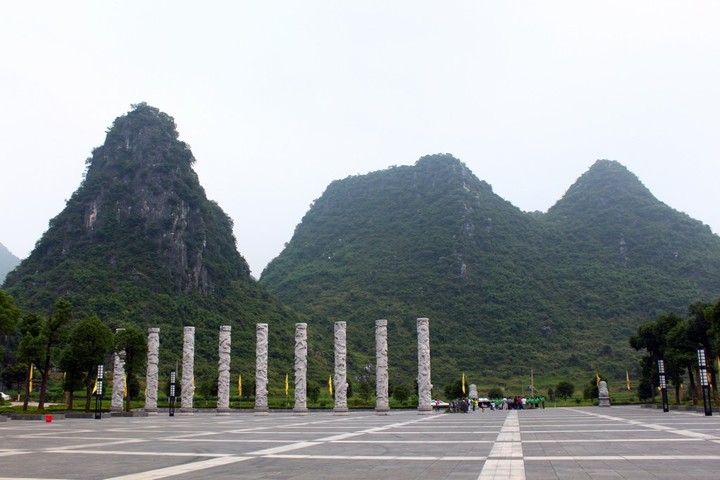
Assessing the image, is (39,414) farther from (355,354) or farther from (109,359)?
(355,354)

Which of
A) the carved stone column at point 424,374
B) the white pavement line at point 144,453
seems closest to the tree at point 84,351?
the carved stone column at point 424,374

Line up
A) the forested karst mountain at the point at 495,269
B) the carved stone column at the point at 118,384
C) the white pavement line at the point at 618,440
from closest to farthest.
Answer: the white pavement line at the point at 618,440 < the carved stone column at the point at 118,384 < the forested karst mountain at the point at 495,269

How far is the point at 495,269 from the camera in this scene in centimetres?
9525

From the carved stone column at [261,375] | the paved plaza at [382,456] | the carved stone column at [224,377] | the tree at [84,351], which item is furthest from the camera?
the carved stone column at [224,377]

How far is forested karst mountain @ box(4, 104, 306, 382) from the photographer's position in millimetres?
71375

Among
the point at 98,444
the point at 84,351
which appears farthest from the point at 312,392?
the point at 98,444

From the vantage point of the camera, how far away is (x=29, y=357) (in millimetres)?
32312

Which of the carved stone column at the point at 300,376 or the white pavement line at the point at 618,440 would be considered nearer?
the white pavement line at the point at 618,440

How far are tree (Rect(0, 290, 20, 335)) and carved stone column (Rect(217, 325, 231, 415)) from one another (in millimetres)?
13190

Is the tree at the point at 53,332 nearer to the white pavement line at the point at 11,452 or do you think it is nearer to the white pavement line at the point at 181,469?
the white pavement line at the point at 11,452

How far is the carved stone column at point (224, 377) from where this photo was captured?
38.4 meters

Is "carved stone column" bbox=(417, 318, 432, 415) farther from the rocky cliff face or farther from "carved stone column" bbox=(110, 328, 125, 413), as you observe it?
the rocky cliff face

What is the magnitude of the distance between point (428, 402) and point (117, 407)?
1931 centimetres

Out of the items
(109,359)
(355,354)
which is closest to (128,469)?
(109,359)
